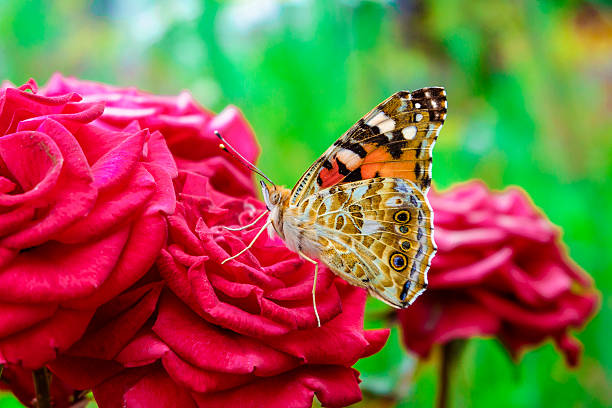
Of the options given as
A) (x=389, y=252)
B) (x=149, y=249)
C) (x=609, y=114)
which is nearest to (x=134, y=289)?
(x=149, y=249)

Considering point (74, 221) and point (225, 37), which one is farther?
point (225, 37)

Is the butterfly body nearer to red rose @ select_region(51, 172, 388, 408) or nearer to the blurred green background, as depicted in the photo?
red rose @ select_region(51, 172, 388, 408)

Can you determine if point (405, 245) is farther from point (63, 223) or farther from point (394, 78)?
point (394, 78)

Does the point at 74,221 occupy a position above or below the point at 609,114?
above

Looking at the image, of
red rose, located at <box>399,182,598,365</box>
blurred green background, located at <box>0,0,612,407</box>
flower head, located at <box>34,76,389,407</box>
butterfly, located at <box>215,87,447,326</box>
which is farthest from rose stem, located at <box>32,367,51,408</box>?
blurred green background, located at <box>0,0,612,407</box>

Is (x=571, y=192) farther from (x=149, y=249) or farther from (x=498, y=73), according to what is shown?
(x=149, y=249)

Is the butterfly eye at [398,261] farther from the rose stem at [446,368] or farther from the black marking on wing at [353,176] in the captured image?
the rose stem at [446,368]
